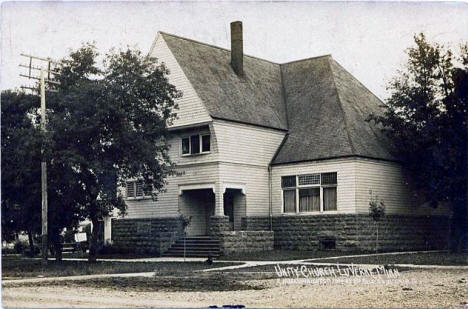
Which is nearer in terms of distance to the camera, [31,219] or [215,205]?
[31,219]

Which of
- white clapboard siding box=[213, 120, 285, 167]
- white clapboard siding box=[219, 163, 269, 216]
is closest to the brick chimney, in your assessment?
white clapboard siding box=[213, 120, 285, 167]

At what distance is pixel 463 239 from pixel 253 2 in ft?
77.9

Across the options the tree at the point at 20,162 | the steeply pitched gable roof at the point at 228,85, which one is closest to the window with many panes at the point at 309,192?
the steeply pitched gable roof at the point at 228,85

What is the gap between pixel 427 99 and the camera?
1373 inches

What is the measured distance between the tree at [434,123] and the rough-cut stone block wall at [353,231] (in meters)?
2.20

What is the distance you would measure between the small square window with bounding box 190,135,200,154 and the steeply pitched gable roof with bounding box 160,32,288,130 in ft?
7.62

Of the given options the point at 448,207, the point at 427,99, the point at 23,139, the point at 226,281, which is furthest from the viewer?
the point at 448,207

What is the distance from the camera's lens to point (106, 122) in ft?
97.6

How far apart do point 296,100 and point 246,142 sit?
17.5ft

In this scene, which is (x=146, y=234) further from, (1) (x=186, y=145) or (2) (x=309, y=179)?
(2) (x=309, y=179)

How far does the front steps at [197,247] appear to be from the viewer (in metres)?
34.6

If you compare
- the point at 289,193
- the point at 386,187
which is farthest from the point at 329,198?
the point at 386,187

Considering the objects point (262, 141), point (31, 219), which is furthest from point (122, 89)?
point (262, 141)

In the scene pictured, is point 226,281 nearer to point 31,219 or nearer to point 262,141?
point 31,219
